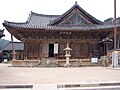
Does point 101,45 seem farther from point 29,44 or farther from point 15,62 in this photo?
point 15,62

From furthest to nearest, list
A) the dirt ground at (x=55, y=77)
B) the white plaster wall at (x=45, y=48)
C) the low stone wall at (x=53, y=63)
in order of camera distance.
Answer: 1. the white plaster wall at (x=45, y=48)
2. the low stone wall at (x=53, y=63)
3. the dirt ground at (x=55, y=77)

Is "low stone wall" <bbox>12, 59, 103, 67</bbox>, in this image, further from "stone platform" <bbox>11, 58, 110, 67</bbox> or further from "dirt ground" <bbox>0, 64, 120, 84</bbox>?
"dirt ground" <bbox>0, 64, 120, 84</bbox>

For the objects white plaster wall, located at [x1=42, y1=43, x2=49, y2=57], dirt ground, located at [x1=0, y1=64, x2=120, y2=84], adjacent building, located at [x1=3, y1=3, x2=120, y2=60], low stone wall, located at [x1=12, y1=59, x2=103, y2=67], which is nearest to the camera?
dirt ground, located at [x1=0, y1=64, x2=120, y2=84]

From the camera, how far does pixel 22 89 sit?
23.7 feet

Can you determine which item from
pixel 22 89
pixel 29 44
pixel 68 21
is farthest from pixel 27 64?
pixel 22 89

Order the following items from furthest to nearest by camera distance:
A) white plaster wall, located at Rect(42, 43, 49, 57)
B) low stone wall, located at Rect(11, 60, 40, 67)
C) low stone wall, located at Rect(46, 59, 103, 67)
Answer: white plaster wall, located at Rect(42, 43, 49, 57)
low stone wall, located at Rect(11, 60, 40, 67)
low stone wall, located at Rect(46, 59, 103, 67)

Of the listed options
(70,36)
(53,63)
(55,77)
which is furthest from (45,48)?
(55,77)

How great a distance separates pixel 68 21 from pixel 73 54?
4.26 meters

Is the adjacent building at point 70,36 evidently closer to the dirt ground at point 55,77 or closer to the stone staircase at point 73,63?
the stone staircase at point 73,63

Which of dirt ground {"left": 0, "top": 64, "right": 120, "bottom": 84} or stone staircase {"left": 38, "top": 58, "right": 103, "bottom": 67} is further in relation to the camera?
stone staircase {"left": 38, "top": 58, "right": 103, "bottom": 67}

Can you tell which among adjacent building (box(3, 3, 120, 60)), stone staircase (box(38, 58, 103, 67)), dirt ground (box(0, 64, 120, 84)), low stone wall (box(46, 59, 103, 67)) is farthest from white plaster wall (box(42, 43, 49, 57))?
dirt ground (box(0, 64, 120, 84))

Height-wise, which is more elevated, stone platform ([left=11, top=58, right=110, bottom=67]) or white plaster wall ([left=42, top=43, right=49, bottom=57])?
white plaster wall ([left=42, top=43, right=49, bottom=57])

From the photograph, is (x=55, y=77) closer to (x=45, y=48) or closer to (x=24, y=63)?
(x=24, y=63)

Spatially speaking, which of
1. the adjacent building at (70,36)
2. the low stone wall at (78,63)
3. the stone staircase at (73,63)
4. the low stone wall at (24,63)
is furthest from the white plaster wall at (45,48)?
the low stone wall at (78,63)
